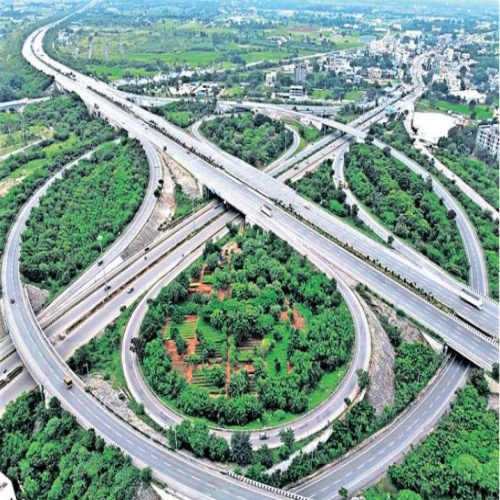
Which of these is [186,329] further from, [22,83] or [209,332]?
[22,83]

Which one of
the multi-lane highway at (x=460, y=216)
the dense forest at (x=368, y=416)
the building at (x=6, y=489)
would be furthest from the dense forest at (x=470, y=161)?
the building at (x=6, y=489)

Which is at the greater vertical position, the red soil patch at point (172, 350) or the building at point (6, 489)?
the red soil patch at point (172, 350)

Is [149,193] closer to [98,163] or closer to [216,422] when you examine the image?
[98,163]

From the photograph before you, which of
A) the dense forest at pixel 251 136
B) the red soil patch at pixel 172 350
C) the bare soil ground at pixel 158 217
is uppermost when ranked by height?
the dense forest at pixel 251 136

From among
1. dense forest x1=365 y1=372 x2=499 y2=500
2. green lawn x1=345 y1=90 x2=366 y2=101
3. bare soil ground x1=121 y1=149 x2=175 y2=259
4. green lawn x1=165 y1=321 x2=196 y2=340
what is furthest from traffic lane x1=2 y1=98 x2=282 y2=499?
green lawn x1=345 y1=90 x2=366 y2=101

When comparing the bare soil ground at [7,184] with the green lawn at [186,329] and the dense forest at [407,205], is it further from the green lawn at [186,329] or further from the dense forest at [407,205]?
the dense forest at [407,205]

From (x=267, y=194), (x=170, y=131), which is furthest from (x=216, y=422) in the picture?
(x=170, y=131)
